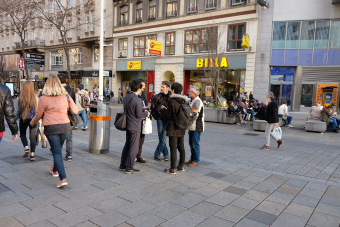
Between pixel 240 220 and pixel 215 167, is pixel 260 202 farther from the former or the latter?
pixel 215 167

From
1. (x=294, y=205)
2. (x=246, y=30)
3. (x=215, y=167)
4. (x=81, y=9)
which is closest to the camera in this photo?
(x=294, y=205)

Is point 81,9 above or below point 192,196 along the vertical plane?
above

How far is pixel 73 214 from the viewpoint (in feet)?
11.3

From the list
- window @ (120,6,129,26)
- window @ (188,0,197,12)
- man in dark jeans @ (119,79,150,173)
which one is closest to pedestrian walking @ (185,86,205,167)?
man in dark jeans @ (119,79,150,173)

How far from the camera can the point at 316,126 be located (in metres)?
12.4

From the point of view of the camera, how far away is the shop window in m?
20.3

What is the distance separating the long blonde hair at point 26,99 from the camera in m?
5.74

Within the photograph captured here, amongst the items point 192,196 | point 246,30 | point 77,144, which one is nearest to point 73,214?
point 192,196

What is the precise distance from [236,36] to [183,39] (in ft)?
17.1

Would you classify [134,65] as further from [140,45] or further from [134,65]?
[140,45]

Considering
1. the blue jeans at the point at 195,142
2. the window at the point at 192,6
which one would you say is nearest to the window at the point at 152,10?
the window at the point at 192,6

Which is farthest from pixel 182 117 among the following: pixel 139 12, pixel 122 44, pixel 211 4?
pixel 122 44

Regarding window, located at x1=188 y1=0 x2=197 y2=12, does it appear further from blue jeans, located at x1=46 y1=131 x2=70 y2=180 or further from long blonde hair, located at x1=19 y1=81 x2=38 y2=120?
blue jeans, located at x1=46 y1=131 x2=70 y2=180

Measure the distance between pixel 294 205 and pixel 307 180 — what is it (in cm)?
151
